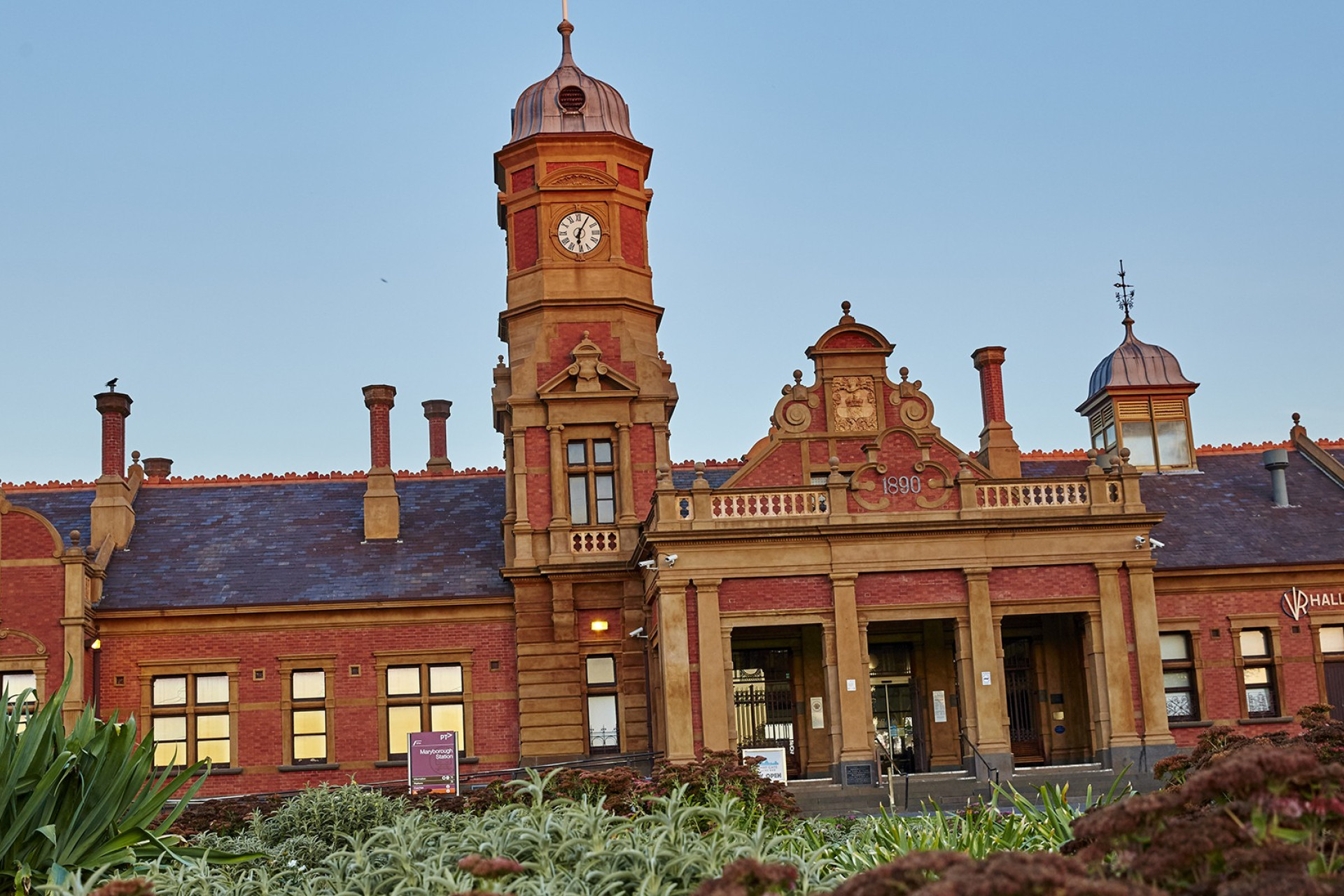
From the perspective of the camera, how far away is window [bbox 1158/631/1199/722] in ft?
96.9

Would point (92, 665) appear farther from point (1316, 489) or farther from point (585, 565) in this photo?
point (1316, 489)

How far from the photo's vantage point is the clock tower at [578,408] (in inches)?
1144

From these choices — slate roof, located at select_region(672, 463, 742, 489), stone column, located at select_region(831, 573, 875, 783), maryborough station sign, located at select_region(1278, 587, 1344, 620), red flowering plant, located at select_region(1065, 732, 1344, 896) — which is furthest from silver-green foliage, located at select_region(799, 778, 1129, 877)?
slate roof, located at select_region(672, 463, 742, 489)

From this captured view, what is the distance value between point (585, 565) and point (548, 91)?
9.54m

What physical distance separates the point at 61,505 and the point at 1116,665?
20924mm

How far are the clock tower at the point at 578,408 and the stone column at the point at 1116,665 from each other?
8254 millimetres

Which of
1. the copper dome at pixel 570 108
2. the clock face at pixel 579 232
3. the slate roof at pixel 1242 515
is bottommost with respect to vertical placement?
the slate roof at pixel 1242 515

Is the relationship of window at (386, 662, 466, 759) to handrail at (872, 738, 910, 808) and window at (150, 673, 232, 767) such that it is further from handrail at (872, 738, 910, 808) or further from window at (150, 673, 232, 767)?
handrail at (872, 738, 910, 808)

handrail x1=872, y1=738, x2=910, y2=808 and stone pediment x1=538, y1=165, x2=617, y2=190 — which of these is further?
stone pediment x1=538, y1=165, x2=617, y2=190

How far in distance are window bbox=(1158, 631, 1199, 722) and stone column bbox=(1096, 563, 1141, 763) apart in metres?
4.18

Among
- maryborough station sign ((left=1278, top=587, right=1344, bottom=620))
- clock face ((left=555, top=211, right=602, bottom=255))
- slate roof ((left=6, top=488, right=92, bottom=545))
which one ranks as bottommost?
maryborough station sign ((left=1278, top=587, right=1344, bottom=620))

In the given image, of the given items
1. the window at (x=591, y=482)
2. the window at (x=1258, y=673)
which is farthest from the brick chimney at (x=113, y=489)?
the window at (x=1258, y=673)

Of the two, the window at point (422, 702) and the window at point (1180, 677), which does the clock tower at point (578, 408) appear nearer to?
the window at point (422, 702)

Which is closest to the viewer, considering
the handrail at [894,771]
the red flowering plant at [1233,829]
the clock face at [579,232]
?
the red flowering plant at [1233,829]
